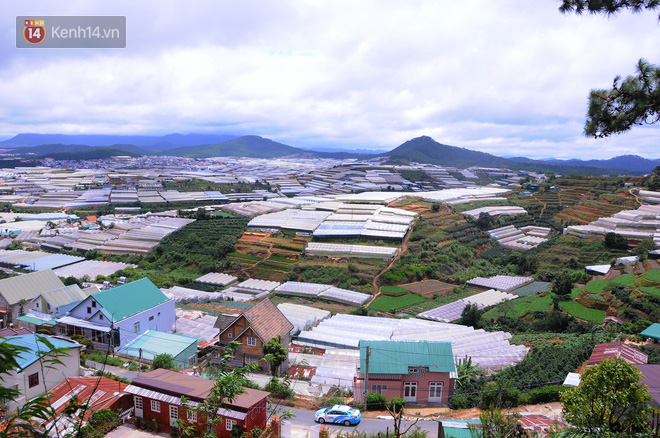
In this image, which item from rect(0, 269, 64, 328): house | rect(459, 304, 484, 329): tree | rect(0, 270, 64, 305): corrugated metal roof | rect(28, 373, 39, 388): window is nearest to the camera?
rect(28, 373, 39, 388): window

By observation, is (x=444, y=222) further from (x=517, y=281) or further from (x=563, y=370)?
(x=563, y=370)

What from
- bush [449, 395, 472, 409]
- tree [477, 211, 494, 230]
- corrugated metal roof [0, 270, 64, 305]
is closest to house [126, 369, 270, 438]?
bush [449, 395, 472, 409]

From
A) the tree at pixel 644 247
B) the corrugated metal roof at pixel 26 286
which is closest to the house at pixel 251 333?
the corrugated metal roof at pixel 26 286

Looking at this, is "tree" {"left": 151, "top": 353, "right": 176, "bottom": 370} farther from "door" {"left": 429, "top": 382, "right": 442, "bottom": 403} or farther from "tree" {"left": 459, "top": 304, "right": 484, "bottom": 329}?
"tree" {"left": 459, "top": 304, "right": 484, "bottom": 329}

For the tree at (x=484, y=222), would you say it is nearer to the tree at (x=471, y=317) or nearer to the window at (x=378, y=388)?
the tree at (x=471, y=317)

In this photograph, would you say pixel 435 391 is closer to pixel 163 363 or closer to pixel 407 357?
pixel 407 357

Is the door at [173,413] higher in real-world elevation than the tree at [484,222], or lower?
lower

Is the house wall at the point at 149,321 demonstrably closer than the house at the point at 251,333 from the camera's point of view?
No
